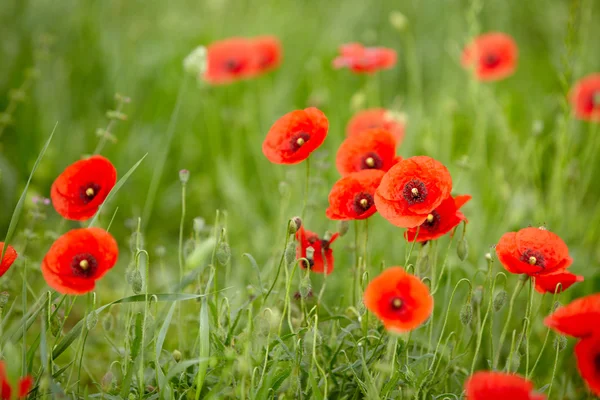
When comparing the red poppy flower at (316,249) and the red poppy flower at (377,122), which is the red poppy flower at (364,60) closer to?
the red poppy flower at (377,122)

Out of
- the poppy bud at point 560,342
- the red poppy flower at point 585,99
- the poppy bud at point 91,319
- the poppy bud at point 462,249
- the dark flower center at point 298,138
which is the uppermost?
the red poppy flower at point 585,99

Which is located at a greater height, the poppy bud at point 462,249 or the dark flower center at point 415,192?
the dark flower center at point 415,192

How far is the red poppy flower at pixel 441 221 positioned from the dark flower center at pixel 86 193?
0.64m

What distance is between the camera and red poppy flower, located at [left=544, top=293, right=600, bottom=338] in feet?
3.34

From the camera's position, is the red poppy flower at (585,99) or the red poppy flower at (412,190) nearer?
the red poppy flower at (412,190)

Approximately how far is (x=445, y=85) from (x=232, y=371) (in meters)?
2.41

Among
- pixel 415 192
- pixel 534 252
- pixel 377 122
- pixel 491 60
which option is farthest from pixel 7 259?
pixel 491 60

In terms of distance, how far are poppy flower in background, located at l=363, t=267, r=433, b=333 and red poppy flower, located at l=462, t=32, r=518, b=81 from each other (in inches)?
59.2

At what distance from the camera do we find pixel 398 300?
1.07m

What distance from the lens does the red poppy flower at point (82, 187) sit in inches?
51.2

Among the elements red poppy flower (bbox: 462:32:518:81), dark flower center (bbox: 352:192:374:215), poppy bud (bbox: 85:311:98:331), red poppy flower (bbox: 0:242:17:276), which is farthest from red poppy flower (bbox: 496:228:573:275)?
red poppy flower (bbox: 462:32:518:81)

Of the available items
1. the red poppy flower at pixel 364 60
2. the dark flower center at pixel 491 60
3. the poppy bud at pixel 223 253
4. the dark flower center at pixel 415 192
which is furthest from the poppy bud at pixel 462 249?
the dark flower center at pixel 491 60

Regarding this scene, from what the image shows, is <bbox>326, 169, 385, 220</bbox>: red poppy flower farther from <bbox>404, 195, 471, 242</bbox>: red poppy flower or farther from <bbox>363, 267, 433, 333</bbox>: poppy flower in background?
<bbox>363, 267, 433, 333</bbox>: poppy flower in background

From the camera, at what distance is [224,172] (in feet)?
8.17
